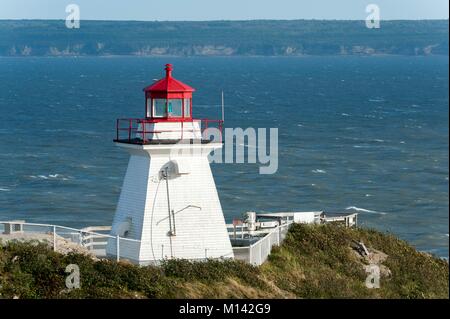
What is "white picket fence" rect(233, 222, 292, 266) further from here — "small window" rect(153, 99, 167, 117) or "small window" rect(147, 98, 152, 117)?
"small window" rect(147, 98, 152, 117)

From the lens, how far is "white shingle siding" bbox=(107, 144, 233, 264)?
2709 cm

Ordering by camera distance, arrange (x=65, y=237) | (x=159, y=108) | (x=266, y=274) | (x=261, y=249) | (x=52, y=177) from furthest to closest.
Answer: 1. (x=52, y=177)
2. (x=65, y=237)
3. (x=261, y=249)
4. (x=266, y=274)
5. (x=159, y=108)

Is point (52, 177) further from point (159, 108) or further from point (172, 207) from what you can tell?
point (159, 108)

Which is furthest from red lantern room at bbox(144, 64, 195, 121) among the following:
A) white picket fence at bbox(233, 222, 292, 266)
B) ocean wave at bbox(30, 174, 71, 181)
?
ocean wave at bbox(30, 174, 71, 181)

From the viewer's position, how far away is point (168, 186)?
27.1m

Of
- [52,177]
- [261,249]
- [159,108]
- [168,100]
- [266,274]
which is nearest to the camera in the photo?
[168,100]

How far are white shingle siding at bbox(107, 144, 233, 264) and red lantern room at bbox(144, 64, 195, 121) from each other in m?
0.70

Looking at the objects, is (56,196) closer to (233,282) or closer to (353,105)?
(233,282)

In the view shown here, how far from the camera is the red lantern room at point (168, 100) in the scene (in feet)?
87.9

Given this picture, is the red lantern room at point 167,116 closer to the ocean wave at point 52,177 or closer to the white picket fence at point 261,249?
the white picket fence at point 261,249

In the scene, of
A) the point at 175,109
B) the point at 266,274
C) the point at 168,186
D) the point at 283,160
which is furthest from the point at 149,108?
the point at 283,160

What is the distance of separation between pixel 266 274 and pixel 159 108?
436 centimetres

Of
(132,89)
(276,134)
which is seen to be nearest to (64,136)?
(276,134)

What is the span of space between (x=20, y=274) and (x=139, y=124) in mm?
4342
